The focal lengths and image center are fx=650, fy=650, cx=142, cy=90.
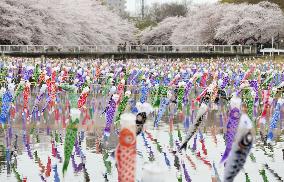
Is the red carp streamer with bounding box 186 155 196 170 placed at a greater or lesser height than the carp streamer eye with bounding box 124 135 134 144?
lesser

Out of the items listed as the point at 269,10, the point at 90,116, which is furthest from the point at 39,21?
the point at 90,116

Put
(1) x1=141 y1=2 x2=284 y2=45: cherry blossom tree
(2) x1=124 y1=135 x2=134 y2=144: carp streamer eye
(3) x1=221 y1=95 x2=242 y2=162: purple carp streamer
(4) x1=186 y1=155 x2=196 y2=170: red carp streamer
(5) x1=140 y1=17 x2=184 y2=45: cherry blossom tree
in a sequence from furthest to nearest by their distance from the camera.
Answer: (5) x1=140 y1=17 x2=184 y2=45: cherry blossom tree
(1) x1=141 y1=2 x2=284 y2=45: cherry blossom tree
(4) x1=186 y1=155 x2=196 y2=170: red carp streamer
(3) x1=221 y1=95 x2=242 y2=162: purple carp streamer
(2) x1=124 y1=135 x2=134 y2=144: carp streamer eye

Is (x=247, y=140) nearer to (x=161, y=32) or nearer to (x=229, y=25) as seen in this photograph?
(x=229, y=25)

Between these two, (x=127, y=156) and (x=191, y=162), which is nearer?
(x=127, y=156)

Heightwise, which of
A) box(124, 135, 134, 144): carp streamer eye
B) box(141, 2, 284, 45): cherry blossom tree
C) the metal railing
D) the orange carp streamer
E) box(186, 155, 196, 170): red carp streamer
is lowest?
box(186, 155, 196, 170): red carp streamer

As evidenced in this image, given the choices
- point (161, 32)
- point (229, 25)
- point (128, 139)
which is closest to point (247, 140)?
point (128, 139)

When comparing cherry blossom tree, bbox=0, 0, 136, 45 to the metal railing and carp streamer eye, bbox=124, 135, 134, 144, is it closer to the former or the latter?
the metal railing

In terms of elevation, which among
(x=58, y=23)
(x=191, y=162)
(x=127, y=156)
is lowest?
(x=191, y=162)

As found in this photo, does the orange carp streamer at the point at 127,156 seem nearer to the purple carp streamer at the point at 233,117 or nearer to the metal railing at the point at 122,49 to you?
the purple carp streamer at the point at 233,117

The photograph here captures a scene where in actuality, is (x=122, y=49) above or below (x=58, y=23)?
below

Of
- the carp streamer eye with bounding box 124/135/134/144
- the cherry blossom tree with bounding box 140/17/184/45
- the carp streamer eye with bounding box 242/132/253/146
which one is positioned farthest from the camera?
the cherry blossom tree with bounding box 140/17/184/45

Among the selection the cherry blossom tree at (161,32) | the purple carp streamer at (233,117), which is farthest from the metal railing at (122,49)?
the purple carp streamer at (233,117)

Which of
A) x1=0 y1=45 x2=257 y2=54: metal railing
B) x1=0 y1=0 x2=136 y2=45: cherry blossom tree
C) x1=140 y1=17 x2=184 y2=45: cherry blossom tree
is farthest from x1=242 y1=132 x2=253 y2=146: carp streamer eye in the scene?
x1=140 y1=17 x2=184 y2=45: cherry blossom tree

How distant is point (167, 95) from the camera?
17812mm
